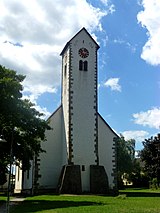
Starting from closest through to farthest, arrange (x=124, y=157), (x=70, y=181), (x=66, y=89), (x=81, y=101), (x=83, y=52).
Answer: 1. (x=70, y=181)
2. (x=81, y=101)
3. (x=66, y=89)
4. (x=83, y=52)
5. (x=124, y=157)

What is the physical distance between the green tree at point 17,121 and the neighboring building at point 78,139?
7.66 metres

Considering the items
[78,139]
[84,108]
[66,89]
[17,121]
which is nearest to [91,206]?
[17,121]

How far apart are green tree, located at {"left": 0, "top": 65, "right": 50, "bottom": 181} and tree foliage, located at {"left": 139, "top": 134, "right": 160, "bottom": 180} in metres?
28.5

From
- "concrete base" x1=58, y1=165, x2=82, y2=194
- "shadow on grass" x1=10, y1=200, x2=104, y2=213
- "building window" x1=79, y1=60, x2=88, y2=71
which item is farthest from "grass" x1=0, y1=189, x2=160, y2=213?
"building window" x1=79, y1=60, x2=88, y2=71

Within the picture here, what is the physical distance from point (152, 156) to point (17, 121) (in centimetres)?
3265

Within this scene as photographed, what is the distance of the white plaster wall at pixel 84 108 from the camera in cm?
3841

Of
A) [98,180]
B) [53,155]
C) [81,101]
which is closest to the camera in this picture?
[98,180]

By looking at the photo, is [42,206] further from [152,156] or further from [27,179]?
[152,156]

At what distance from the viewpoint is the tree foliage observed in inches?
2164

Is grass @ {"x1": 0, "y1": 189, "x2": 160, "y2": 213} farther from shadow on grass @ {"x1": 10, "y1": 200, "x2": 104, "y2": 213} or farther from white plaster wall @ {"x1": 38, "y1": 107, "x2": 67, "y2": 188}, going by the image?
white plaster wall @ {"x1": 38, "y1": 107, "x2": 67, "y2": 188}

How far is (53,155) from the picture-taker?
4031cm

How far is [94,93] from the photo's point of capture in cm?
4097

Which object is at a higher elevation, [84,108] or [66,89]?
[66,89]

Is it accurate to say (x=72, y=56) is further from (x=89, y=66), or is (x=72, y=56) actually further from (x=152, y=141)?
(x=152, y=141)
